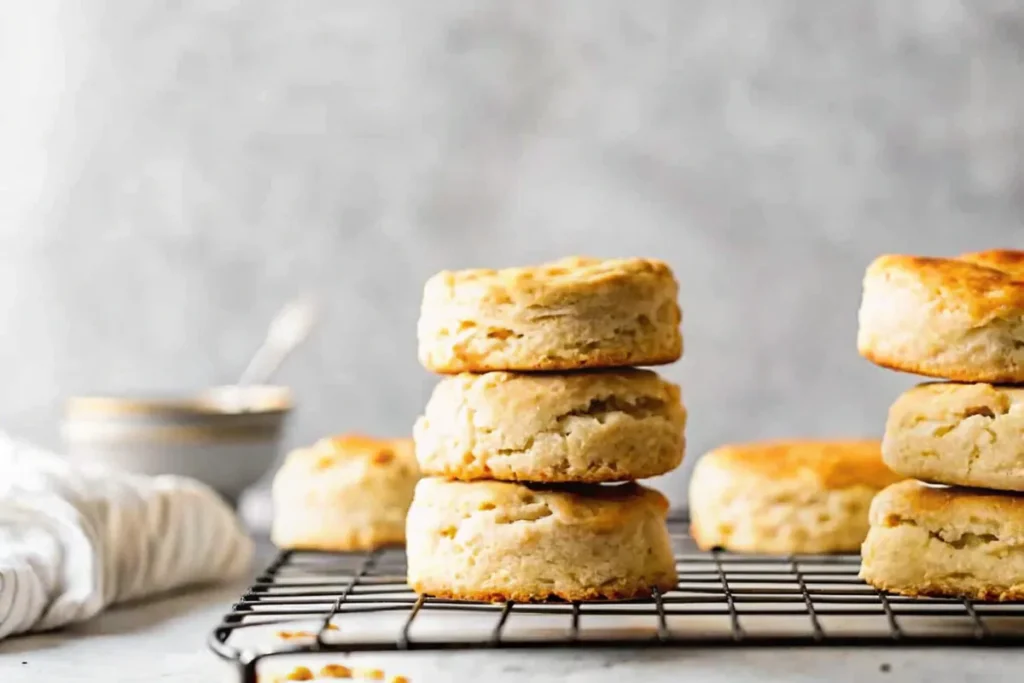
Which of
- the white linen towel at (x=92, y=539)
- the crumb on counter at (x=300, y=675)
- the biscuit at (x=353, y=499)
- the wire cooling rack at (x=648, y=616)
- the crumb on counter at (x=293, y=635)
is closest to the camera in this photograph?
the wire cooling rack at (x=648, y=616)

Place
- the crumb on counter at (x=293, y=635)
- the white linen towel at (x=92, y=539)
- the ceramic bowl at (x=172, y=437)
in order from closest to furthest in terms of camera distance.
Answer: the crumb on counter at (x=293, y=635)
the white linen towel at (x=92, y=539)
the ceramic bowl at (x=172, y=437)

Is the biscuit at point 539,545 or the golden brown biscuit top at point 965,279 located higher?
the golden brown biscuit top at point 965,279

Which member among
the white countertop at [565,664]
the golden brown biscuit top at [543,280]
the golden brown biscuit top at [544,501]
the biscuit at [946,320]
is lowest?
the white countertop at [565,664]

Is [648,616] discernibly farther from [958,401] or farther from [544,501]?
[958,401]

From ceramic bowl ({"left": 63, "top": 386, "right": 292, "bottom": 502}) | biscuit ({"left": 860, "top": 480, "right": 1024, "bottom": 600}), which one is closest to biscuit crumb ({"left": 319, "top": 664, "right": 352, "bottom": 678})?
biscuit ({"left": 860, "top": 480, "right": 1024, "bottom": 600})

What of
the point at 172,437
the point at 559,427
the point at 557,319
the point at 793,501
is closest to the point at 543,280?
the point at 557,319

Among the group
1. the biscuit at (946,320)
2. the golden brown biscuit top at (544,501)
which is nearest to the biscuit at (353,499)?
the golden brown biscuit top at (544,501)

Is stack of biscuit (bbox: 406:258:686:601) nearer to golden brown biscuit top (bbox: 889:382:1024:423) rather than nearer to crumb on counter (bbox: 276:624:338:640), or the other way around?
crumb on counter (bbox: 276:624:338:640)

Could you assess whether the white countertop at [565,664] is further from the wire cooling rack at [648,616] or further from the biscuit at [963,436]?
the biscuit at [963,436]

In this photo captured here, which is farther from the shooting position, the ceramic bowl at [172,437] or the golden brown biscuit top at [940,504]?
the ceramic bowl at [172,437]
